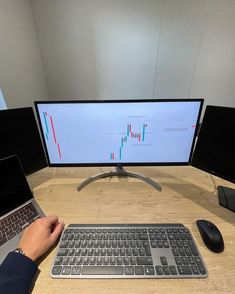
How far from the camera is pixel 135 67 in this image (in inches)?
83.8

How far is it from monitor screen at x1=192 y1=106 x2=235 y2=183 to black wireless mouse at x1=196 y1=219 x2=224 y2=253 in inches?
9.2

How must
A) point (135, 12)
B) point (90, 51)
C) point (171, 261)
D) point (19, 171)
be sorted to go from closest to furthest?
point (171, 261)
point (19, 171)
point (135, 12)
point (90, 51)

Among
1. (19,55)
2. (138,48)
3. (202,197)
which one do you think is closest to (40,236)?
(202,197)

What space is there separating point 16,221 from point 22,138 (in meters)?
0.35

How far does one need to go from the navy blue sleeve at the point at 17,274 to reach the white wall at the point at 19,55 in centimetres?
141

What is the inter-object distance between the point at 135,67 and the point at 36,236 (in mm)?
2127

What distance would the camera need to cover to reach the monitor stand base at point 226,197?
2.31 ft

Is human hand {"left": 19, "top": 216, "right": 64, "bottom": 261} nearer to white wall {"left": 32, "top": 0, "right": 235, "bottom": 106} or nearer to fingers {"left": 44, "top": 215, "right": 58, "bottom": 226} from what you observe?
fingers {"left": 44, "top": 215, "right": 58, "bottom": 226}

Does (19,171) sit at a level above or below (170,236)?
above

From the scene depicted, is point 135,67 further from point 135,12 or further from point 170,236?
point 170,236

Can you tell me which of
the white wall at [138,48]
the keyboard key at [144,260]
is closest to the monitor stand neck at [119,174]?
the keyboard key at [144,260]

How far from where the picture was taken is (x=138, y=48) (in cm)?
202

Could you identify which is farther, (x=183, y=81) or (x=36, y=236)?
(x=183, y=81)

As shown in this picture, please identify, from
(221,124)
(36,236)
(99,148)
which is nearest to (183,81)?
(221,124)
